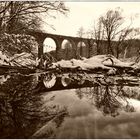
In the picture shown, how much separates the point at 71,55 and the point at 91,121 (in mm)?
945

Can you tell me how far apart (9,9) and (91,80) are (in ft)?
3.78

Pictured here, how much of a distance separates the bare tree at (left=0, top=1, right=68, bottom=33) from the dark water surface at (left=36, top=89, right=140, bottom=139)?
1044mm

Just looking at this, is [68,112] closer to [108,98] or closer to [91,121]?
[91,121]

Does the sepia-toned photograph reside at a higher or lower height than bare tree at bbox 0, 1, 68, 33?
lower

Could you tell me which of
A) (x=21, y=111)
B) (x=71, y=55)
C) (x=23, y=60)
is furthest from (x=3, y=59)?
(x=21, y=111)

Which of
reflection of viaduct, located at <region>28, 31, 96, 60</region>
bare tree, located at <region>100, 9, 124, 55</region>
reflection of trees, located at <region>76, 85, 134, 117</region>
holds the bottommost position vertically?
reflection of trees, located at <region>76, 85, 134, 117</region>

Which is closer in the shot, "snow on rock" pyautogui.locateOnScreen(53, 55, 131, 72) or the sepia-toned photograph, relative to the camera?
the sepia-toned photograph

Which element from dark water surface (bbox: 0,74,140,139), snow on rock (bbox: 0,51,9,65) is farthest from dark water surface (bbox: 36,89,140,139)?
snow on rock (bbox: 0,51,9,65)

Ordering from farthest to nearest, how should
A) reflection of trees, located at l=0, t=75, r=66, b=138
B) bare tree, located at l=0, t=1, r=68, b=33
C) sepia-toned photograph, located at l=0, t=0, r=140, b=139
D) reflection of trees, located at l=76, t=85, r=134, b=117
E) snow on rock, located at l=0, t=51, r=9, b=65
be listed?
bare tree, located at l=0, t=1, r=68, b=33 < snow on rock, located at l=0, t=51, r=9, b=65 < sepia-toned photograph, located at l=0, t=0, r=140, b=139 < reflection of trees, located at l=76, t=85, r=134, b=117 < reflection of trees, located at l=0, t=75, r=66, b=138

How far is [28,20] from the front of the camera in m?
2.52

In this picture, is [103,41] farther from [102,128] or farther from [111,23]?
[102,128]

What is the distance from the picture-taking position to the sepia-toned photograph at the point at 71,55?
1592 millimetres

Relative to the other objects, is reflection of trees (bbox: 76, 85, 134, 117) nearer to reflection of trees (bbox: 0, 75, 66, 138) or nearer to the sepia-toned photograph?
the sepia-toned photograph

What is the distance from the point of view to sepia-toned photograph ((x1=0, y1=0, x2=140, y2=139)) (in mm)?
1592
